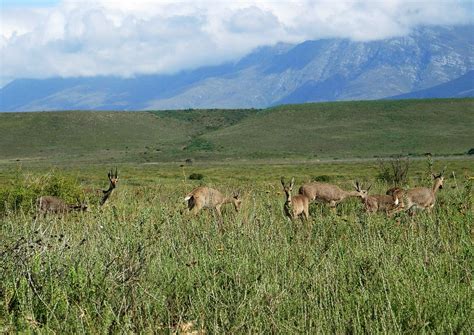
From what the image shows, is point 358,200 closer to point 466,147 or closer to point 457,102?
point 466,147

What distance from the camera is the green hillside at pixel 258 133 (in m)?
102

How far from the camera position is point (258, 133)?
120875 millimetres

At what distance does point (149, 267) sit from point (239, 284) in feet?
5.05

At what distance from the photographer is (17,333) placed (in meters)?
5.37

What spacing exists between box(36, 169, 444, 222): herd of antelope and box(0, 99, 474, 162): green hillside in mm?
78751

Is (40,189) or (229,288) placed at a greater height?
(40,189)

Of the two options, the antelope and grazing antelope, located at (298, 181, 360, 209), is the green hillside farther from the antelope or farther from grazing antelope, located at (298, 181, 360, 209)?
the antelope

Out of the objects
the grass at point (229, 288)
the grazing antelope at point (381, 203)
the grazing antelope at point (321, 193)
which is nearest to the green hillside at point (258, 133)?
the grazing antelope at point (321, 193)

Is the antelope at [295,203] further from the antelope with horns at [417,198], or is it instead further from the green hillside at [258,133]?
the green hillside at [258,133]

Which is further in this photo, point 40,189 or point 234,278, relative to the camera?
point 40,189

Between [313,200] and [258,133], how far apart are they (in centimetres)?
10497

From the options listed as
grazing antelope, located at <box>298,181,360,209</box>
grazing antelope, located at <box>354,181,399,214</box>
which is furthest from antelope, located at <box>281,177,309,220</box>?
grazing antelope, located at <box>298,181,360,209</box>

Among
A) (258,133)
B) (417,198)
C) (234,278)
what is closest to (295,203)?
(417,198)

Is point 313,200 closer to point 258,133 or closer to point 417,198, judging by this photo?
point 417,198
